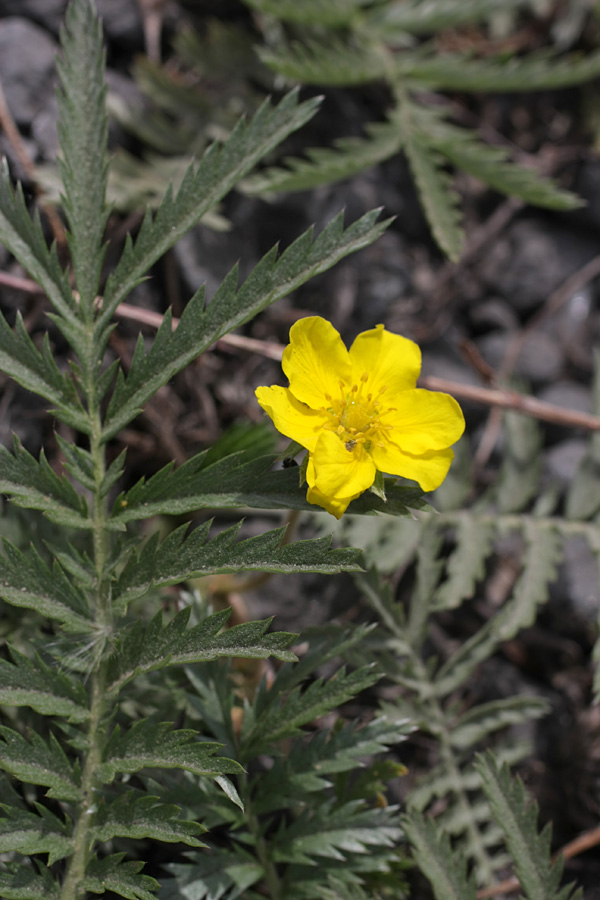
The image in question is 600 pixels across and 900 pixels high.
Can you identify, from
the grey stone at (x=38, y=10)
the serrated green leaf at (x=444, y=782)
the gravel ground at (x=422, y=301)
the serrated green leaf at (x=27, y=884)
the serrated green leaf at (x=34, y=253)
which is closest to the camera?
the serrated green leaf at (x=27, y=884)

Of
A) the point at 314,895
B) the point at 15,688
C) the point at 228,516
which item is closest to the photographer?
the point at 15,688

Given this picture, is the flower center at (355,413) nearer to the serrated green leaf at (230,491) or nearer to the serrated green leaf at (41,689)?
the serrated green leaf at (230,491)

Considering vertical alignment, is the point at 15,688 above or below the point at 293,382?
below

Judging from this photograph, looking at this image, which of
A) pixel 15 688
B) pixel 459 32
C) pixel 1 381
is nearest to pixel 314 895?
pixel 15 688

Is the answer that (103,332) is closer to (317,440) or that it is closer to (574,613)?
(317,440)

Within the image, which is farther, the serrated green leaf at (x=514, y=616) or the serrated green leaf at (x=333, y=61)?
the serrated green leaf at (x=333, y=61)

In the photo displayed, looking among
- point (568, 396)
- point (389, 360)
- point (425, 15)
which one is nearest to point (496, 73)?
point (425, 15)

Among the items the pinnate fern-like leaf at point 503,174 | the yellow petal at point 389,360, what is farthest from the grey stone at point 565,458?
the yellow petal at point 389,360

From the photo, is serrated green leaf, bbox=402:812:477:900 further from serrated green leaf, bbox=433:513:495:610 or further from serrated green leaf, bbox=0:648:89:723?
serrated green leaf, bbox=0:648:89:723
